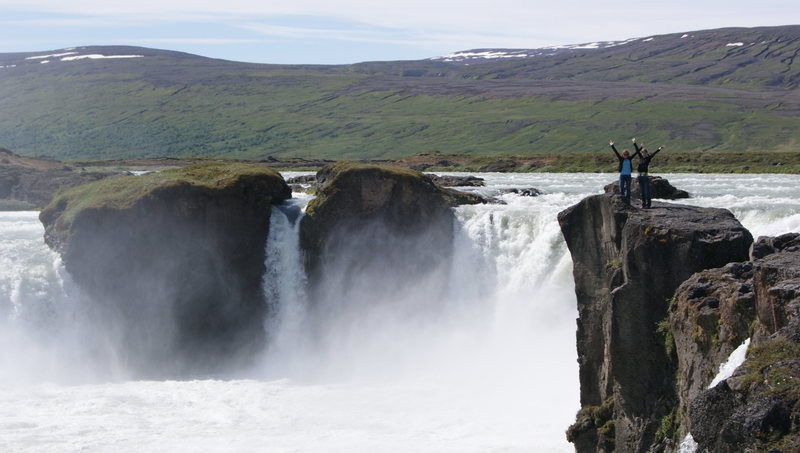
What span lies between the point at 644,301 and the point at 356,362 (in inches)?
912

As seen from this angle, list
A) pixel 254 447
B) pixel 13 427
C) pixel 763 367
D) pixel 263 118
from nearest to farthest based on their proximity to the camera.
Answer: pixel 763 367 < pixel 254 447 < pixel 13 427 < pixel 263 118

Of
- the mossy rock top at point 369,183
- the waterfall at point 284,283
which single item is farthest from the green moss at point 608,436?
the mossy rock top at point 369,183

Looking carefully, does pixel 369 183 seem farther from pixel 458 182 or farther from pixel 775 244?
pixel 775 244

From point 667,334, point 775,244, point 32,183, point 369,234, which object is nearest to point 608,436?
point 667,334

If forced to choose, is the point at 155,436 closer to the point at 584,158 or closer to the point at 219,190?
the point at 219,190

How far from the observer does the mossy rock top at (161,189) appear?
4556 centimetres

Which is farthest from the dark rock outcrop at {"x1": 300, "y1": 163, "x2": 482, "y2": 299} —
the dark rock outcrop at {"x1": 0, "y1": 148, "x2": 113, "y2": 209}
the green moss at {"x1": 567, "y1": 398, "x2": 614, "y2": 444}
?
the dark rock outcrop at {"x1": 0, "y1": 148, "x2": 113, "y2": 209}

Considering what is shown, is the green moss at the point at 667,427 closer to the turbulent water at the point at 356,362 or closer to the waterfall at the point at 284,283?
the turbulent water at the point at 356,362

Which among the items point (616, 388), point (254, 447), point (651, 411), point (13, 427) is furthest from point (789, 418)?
point (13, 427)

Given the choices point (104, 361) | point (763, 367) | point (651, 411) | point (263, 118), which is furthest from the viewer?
point (263, 118)

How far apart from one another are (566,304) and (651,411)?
1787cm

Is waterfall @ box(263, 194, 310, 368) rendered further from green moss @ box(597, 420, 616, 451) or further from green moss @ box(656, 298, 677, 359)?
green moss @ box(656, 298, 677, 359)

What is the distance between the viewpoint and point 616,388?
2259cm

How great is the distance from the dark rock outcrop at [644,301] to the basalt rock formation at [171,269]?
24.2 meters
